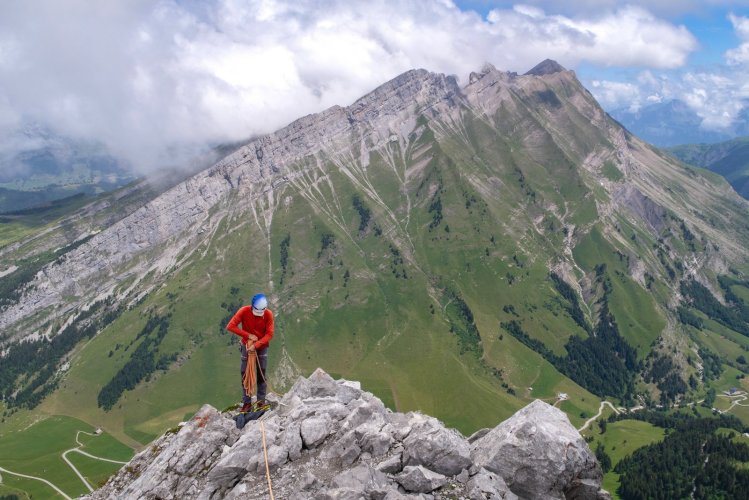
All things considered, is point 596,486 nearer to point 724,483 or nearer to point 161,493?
point 161,493

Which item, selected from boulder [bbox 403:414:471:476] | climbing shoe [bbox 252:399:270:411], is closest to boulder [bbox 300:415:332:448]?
climbing shoe [bbox 252:399:270:411]

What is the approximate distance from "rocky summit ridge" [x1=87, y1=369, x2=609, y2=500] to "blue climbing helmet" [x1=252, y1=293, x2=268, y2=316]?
742 cm

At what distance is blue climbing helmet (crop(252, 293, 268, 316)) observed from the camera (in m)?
30.0

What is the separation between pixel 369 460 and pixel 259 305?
38.2 feet

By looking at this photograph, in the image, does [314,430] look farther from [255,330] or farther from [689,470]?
[689,470]

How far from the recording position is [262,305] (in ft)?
98.9

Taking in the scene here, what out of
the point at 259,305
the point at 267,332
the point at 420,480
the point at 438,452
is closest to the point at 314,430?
the point at 267,332

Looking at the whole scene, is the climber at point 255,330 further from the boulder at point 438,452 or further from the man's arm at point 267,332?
the boulder at point 438,452

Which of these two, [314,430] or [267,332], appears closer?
[267,332]

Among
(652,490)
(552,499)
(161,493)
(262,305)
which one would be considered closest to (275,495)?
(161,493)

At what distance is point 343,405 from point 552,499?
1518cm

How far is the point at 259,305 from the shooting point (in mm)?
30359

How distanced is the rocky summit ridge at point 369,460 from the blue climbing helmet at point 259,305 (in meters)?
7.42

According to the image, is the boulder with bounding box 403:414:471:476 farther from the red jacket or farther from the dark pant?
the red jacket
